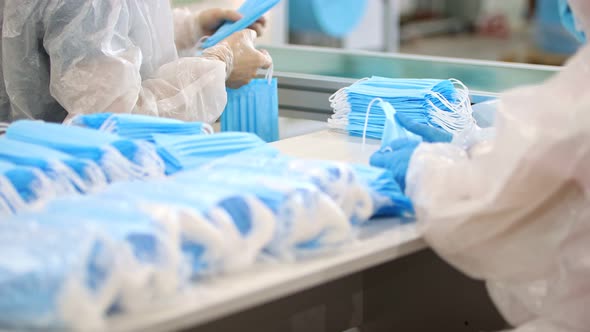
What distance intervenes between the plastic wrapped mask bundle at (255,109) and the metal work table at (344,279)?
101 millimetres

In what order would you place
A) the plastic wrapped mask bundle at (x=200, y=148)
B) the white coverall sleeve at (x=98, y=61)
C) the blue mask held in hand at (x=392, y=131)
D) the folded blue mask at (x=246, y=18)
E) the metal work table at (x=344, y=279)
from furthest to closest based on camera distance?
the folded blue mask at (x=246, y=18)
the white coverall sleeve at (x=98, y=61)
the blue mask held in hand at (x=392, y=131)
the plastic wrapped mask bundle at (x=200, y=148)
the metal work table at (x=344, y=279)

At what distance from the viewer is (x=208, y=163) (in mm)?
1418

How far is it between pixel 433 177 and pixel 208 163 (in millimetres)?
376

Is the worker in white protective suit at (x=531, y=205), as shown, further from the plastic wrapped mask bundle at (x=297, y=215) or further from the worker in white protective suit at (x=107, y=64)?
the worker in white protective suit at (x=107, y=64)

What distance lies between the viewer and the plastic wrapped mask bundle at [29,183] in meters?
1.33

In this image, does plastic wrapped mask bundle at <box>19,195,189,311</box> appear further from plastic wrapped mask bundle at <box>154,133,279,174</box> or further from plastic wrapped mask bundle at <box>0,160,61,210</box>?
plastic wrapped mask bundle at <box>154,133,279,174</box>

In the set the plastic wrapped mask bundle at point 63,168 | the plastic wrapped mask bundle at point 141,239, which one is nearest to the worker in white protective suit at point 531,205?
the plastic wrapped mask bundle at point 141,239

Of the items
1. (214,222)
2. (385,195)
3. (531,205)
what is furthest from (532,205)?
(214,222)

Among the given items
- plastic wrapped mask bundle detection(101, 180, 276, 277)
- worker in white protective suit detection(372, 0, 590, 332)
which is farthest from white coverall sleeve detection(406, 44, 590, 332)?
plastic wrapped mask bundle detection(101, 180, 276, 277)

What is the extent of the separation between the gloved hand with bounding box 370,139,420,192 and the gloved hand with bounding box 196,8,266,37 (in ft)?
2.87

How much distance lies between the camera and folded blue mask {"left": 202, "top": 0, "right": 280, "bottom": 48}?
204cm

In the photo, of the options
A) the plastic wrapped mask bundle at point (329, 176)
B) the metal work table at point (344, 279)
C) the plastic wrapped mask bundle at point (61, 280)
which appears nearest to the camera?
the plastic wrapped mask bundle at point (61, 280)

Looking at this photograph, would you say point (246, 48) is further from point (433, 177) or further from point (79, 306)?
point (79, 306)

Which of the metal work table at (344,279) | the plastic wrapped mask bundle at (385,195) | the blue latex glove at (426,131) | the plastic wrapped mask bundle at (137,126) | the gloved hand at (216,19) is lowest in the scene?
the metal work table at (344,279)
